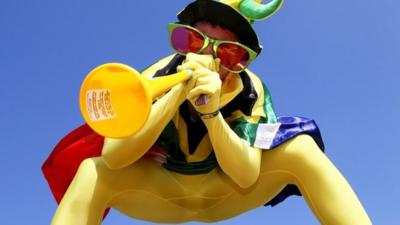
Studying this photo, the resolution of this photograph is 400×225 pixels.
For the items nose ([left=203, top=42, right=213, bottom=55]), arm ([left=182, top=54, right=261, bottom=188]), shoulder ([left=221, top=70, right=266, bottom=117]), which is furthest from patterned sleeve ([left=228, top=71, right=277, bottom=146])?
nose ([left=203, top=42, right=213, bottom=55])

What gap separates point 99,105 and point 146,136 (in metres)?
0.45

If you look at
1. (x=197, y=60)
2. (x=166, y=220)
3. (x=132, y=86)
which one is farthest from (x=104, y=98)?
(x=166, y=220)

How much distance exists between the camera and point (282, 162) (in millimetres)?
3617

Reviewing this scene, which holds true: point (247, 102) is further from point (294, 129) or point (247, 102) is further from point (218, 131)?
point (218, 131)

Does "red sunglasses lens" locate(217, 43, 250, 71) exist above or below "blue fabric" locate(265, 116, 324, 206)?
above

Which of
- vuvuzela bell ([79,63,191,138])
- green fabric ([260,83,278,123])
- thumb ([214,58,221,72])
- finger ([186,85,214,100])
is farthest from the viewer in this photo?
green fabric ([260,83,278,123])

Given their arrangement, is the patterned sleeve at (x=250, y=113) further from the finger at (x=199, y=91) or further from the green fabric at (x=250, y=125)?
the finger at (x=199, y=91)

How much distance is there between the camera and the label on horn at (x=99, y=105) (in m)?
2.86

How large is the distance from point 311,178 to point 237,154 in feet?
1.89

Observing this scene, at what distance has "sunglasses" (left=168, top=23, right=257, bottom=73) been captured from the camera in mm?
3375

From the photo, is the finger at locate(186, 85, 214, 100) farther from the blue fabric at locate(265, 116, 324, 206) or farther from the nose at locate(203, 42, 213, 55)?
the blue fabric at locate(265, 116, 324, 206)

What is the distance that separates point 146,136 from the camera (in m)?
3.25

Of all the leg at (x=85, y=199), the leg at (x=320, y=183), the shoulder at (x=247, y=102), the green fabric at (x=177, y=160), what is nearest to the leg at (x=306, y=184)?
the leg at (x=320, y=183)

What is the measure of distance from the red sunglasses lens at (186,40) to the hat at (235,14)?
200mm
